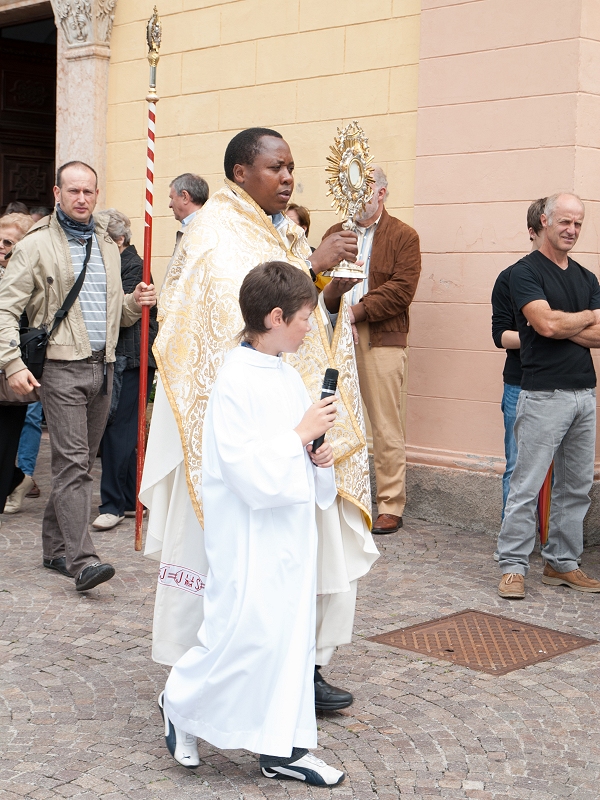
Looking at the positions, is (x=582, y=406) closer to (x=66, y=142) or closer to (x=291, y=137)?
(x=291, y=137)

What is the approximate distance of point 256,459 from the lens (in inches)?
128

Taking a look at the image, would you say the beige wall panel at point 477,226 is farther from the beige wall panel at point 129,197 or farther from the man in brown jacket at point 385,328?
the beige wall panel at point 129,197

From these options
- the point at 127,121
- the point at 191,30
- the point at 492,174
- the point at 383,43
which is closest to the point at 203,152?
the point at 191,30

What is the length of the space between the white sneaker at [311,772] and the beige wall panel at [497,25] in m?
5.04

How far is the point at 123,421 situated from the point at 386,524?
1.83 metres

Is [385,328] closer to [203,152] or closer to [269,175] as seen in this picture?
[203,152]

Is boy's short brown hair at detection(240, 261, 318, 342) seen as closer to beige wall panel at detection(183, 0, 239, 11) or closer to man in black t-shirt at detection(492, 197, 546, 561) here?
man in black t-shirt at detection(492, 197, 546, 561)

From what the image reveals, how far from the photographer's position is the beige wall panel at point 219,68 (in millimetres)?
8969

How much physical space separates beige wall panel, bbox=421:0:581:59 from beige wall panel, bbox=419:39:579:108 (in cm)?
6

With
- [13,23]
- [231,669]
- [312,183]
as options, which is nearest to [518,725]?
[231,669]

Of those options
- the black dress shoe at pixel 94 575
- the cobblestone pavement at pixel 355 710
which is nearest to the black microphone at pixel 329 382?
the cobblestone pavement at pixel 355 710

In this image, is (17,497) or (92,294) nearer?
(92,294)

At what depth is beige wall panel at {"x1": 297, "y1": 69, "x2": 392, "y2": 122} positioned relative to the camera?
806 centimetres

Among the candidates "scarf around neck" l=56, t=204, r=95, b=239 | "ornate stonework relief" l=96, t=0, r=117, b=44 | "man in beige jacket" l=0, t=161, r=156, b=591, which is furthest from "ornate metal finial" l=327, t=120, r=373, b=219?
"ornate stonework relief" l=96, t=0, r=117, b=44
